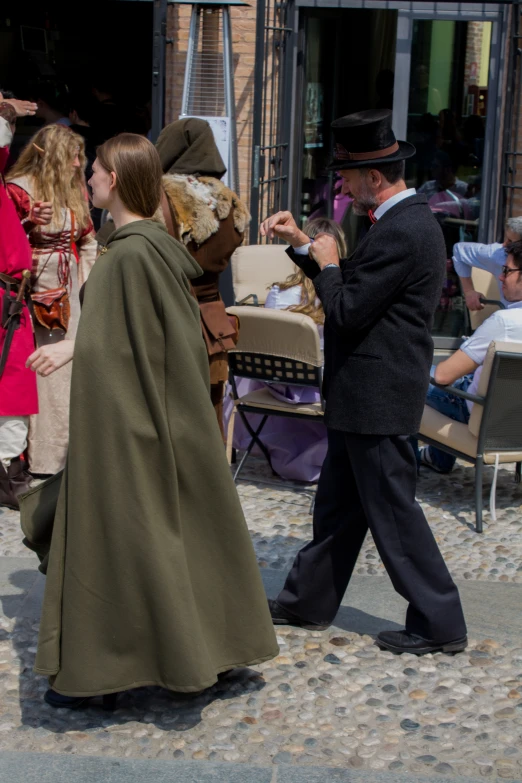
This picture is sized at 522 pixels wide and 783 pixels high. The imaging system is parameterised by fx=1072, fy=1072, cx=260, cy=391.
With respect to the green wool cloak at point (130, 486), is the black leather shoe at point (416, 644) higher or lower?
lower

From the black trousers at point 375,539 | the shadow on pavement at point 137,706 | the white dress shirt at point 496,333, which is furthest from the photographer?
the white dress shirt at point 496,333

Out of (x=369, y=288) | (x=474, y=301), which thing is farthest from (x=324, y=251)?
(x=474, y=301)

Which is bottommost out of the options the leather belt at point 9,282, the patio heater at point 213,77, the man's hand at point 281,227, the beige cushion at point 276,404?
the beige cushion at point 276,404

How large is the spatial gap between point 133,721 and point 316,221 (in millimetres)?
3553

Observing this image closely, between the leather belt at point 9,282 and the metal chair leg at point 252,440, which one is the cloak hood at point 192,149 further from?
the metal chair leg at point 252,440

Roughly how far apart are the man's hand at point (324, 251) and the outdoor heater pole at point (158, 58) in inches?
190

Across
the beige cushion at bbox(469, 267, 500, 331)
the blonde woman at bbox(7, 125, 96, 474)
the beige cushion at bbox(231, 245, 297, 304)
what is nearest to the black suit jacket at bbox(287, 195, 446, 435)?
the blonde woman at bbox(7, 125, 96, 474)

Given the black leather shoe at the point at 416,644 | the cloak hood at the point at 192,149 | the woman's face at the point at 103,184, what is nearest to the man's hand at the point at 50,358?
the woman's face at the point at 103,184

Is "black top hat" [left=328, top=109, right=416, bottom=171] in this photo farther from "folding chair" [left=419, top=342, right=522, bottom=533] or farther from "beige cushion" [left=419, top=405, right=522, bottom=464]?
"beige cushion" [left=419, top=405, right=522, bottom=464]

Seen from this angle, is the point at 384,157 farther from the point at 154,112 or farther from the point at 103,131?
the point at 103,131

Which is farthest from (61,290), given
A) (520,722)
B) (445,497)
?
(520,722)

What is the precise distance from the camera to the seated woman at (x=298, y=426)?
599 centimetres

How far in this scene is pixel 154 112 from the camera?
8312 mm

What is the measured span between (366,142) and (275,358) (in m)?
2.19
